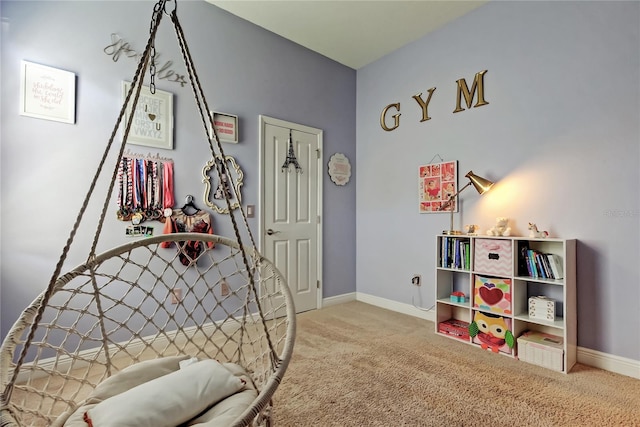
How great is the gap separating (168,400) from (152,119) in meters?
2.15

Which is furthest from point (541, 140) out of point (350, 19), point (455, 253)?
point (350, 19)

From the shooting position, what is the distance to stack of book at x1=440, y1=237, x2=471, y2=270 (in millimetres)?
2607

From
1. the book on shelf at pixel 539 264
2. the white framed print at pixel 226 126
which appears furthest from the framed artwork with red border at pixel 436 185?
the white framed print at pixel 226 126

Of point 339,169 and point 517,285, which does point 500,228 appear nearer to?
point 517,285

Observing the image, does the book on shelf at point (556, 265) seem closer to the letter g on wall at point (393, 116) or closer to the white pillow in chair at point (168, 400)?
the letter g on wall at point (393, 116)

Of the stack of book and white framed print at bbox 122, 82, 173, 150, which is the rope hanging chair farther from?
the stack of book

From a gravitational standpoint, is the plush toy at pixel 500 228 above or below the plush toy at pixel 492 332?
above

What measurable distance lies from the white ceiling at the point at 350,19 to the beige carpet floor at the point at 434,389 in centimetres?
292

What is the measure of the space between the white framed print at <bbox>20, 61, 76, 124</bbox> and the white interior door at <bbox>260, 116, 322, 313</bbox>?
149 cm

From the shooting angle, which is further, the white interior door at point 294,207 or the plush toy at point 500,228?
the white interior door at point 294,207

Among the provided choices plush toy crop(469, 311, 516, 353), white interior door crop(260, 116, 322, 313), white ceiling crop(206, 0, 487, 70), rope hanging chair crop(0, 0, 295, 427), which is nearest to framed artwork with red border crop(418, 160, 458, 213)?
plush toy crop(469, 311, 516, 353)

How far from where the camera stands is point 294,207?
335cm

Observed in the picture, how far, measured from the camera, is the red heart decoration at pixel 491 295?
2377 mm

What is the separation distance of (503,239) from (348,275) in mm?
1882
